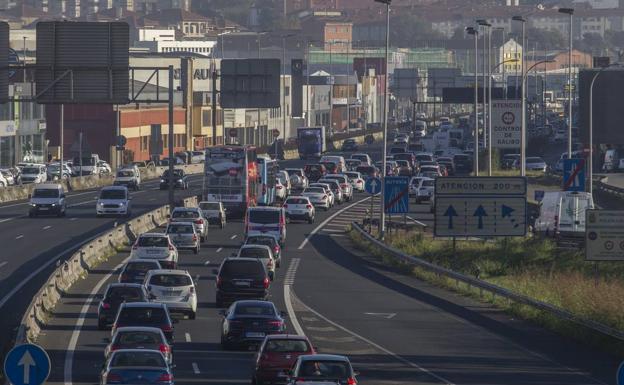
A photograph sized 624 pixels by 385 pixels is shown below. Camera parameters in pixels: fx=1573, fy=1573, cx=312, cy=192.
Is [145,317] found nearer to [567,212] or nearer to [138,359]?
[138,359]

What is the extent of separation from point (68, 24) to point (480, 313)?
12.9 metres

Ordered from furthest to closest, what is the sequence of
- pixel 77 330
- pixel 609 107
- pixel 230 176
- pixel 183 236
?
1. pixel 609 107
2. pixel 230 176
3. pixel 183 236
4. pixel 77 330

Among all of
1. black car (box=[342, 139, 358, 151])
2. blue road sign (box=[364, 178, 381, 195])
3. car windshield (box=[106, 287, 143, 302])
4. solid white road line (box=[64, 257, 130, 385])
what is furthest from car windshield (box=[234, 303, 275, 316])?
black car (box=[342, 139, 358, 151])

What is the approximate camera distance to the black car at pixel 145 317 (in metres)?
31.9

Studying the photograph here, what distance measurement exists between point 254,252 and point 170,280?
31.3 ft

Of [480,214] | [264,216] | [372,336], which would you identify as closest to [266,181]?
[264,216]

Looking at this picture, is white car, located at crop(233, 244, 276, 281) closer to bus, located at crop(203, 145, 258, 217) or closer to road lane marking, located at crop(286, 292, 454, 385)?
road lane marking, located at crop(286, 292, 454, 385)

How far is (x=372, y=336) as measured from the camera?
35688 mm

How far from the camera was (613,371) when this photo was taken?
30703 millimetres

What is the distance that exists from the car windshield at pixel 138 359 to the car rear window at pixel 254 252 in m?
22.7

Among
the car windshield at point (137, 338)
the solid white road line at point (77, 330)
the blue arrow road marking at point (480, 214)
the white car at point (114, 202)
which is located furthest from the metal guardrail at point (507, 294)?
the white car at point (114, 202)

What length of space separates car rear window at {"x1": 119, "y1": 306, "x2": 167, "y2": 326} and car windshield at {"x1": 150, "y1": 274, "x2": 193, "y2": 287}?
21.0 feet

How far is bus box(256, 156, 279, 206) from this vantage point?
77500 millimetres

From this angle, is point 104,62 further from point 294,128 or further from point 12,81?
point 294,128
